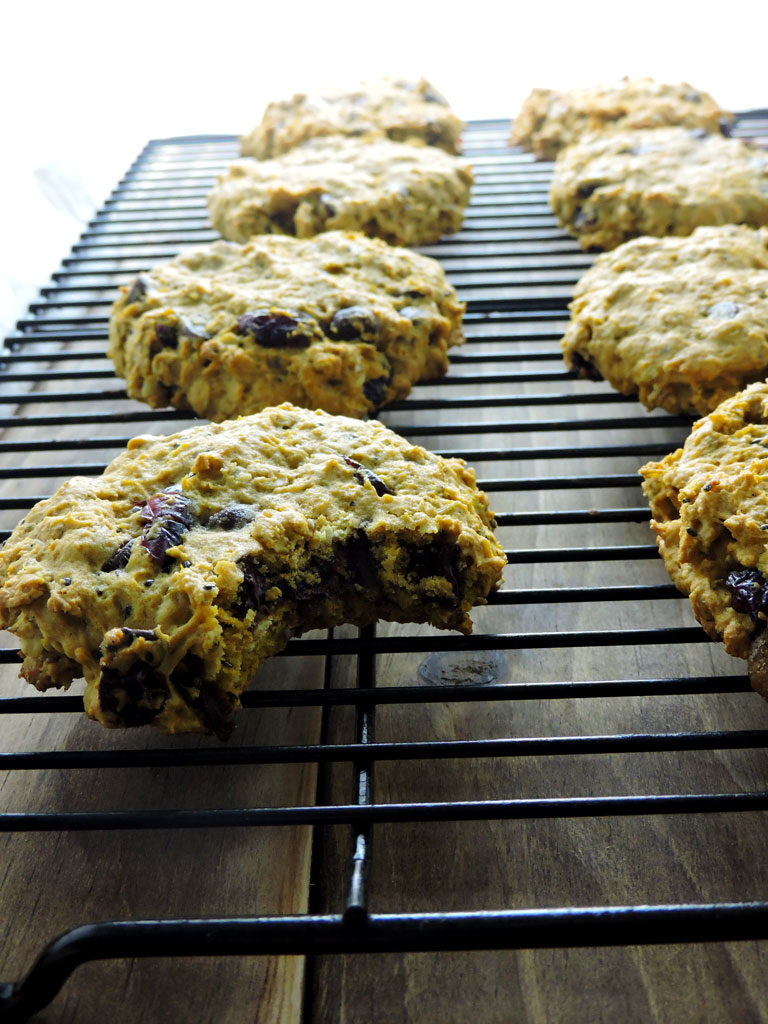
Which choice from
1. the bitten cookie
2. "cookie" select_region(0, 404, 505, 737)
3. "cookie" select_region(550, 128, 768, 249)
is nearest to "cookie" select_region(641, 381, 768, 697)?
the bitten cookie

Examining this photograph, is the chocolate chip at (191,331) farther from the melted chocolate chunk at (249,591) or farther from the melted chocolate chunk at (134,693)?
the melted chocolate chunk at (134,693)

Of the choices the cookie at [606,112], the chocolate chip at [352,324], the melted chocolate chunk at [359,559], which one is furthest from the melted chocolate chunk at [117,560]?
the cookie at [606,112]

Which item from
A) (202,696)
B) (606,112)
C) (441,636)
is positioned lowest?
(441,636)

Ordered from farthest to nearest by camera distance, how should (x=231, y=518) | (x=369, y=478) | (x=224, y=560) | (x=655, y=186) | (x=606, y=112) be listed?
(x=606, y=112)
(x=655, y=186)
(x=369, y=478)
(x=231, y=518)
(x=224, y=560)

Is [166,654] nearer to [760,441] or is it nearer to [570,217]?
[760,441]

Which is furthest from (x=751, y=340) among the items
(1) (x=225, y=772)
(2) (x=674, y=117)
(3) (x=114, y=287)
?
(3) (x=114, y=287)

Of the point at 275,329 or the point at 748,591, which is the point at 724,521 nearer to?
the point at 748,591

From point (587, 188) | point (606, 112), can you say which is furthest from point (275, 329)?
point (606, 112)
